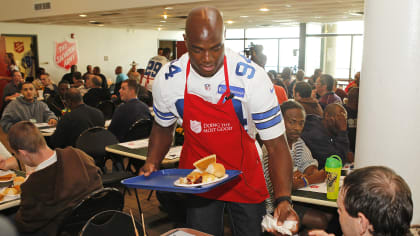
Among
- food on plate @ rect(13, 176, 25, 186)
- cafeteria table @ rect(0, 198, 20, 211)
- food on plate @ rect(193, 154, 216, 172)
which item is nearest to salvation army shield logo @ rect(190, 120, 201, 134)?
food on plate @ rect(193, 154, 216, 172)

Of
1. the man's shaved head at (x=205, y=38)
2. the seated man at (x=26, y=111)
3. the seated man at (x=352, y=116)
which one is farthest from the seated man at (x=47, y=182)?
the seated man at (x=26, y=111)

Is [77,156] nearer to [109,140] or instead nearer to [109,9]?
[109,140]

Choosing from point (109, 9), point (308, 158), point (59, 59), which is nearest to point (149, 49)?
point (59, 59)

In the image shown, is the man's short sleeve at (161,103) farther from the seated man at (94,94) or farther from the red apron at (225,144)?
the seated man at (94,94)

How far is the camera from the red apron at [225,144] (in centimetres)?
174

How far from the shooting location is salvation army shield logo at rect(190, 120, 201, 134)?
1771 millimetres

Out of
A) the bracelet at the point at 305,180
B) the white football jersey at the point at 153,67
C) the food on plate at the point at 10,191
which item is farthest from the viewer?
the white football jersey at the point at 153,67

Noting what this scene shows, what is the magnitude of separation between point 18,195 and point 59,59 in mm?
11513

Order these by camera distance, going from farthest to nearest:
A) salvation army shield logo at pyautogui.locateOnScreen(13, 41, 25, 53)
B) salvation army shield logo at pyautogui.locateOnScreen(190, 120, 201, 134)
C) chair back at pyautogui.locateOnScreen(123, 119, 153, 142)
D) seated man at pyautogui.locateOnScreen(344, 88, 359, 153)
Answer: salvation army shield logo at pyautogui.locateOnScreen(13, 41, 25, 53), chair back at pyautogui.locateOnScreen(123, 119, 153, 142), seated man at pyautogui.locateOnScreen(344, 88, 359, 153), salvation army shield logo at pyautogui.locateOnScreen(190, 120, 201, 134)

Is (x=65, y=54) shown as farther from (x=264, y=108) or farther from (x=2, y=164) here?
(x=264, y=108)

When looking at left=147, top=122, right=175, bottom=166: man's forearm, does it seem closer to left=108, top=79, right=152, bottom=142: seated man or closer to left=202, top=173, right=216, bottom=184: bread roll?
left=202, top=173, right=216, bottom=184: bread roll

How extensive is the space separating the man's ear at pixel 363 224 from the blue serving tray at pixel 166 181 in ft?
1.70

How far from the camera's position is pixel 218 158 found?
1819mm

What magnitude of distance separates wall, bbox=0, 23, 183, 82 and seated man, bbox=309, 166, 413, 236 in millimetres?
12989
